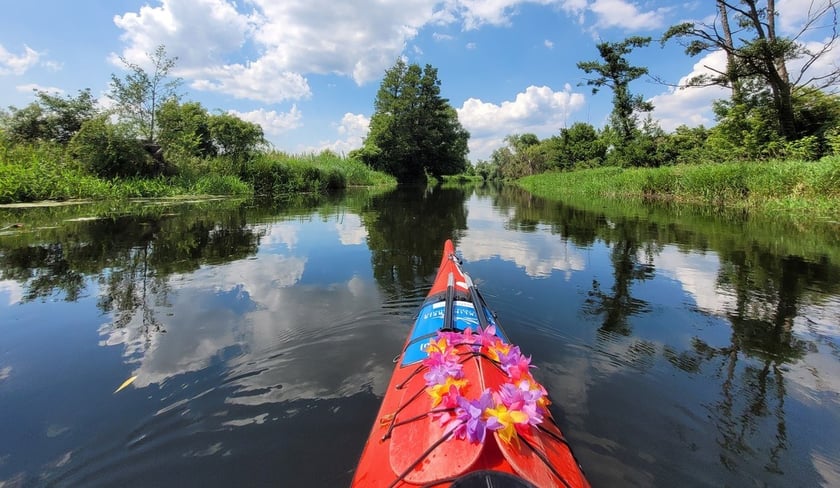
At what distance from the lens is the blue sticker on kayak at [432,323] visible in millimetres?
2566

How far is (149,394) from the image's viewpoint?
2.82 meters

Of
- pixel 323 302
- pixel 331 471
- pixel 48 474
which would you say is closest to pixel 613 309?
pixel 323 302

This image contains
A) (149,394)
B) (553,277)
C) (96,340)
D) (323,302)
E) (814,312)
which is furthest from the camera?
(553,277)

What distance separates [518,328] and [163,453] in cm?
319

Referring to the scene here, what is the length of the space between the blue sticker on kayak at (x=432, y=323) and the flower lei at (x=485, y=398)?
513mm

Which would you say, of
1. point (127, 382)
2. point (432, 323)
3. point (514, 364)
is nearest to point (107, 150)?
point (127, 382)

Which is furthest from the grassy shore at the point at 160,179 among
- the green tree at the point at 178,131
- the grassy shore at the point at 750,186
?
the grassy shore at the point at 750,186

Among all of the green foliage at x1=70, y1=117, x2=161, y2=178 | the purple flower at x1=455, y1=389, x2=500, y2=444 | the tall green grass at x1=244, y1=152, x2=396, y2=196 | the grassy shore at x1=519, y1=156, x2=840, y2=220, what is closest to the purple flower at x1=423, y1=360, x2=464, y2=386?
the purple flower at x1=455, y1=389, x2=500, y2=444

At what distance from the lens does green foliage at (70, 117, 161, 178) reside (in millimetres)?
15664

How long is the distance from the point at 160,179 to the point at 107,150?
2.28m

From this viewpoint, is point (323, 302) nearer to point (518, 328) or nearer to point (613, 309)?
point (518, 328)

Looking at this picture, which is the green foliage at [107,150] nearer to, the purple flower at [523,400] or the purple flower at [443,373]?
the purple flower at [443,373]

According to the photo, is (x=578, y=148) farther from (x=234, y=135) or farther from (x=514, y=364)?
(x=514, y=364)

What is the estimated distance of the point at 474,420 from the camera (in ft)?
4.71
